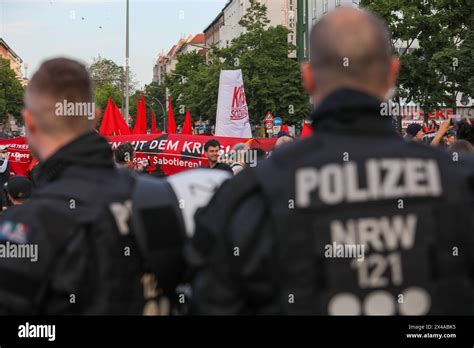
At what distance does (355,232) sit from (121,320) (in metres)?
0.84

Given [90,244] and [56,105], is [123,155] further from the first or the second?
[90,244]

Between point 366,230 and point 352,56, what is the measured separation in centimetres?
50

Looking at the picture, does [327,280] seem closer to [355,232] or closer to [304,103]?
[355,232]

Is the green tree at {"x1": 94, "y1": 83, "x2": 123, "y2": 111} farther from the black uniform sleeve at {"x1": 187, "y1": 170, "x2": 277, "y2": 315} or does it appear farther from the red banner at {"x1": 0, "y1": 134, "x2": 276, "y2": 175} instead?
the black uniform sleeve at {"x1": 187, "y1": 170, "x2": 277, "y2": 315}

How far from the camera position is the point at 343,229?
8.16 feet

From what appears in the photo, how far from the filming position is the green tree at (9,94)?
331ft

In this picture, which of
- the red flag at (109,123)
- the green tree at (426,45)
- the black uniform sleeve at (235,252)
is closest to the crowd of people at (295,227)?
the black uniform sleeve at (235,252)

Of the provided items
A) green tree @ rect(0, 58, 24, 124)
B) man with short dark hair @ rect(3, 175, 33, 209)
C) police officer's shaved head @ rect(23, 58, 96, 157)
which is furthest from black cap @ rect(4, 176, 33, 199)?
green tree @ rect(0, 58, 24, 124)

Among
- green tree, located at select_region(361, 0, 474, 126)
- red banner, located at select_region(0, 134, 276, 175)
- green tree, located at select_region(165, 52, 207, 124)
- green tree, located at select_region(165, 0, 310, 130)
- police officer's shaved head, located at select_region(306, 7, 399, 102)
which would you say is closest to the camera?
police officer's shaved head, located at select_region(306, 7, 399, 102)

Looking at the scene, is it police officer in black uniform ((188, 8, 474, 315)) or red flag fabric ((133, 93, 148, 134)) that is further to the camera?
red flag fabric ((133, 93, 148, 134))

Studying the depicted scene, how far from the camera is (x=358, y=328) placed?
279 cm

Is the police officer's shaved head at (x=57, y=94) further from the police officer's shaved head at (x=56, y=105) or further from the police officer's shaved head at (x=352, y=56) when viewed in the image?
the police officer's shaved head at (x=352, y=56)

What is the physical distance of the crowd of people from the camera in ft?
8.09

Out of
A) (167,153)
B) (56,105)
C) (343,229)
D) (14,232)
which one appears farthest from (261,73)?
(343,229)
